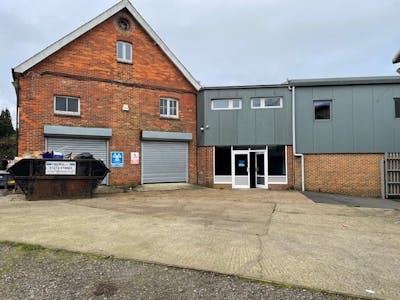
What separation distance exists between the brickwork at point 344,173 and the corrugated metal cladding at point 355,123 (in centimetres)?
36

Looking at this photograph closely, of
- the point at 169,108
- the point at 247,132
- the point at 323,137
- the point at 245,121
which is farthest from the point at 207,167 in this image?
the point at 323,137

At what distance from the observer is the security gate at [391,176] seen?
16.1 metres

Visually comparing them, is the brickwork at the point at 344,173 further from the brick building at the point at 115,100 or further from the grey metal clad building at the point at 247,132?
the brick building at the point at 115,100

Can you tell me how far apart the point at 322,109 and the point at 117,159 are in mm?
10681

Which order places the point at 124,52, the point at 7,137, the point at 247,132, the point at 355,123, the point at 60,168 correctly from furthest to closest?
the point at 7,137, the point at 247,132, the point at 355,123, the point at 124,52, the point at 60,168

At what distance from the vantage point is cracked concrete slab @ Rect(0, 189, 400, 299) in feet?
14.6

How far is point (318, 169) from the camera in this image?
16.8 metres

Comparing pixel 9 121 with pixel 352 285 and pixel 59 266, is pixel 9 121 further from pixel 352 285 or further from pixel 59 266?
pixel 352 285

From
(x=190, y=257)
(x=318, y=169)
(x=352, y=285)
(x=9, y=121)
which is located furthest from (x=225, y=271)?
(x=9, y=121)

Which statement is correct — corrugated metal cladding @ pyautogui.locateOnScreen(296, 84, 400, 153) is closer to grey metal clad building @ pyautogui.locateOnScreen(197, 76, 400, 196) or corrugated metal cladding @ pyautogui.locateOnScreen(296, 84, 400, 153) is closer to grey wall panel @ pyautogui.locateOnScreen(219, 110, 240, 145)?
grey metal clad building @ pyautogui.locateOnScreen(197, 76, 400, 196)

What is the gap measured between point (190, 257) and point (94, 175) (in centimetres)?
835

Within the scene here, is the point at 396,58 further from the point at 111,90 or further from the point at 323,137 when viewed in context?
the point at 111,90

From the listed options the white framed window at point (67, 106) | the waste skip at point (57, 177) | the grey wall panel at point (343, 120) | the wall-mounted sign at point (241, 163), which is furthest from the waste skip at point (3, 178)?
the grey wall panel at point (343, 120)

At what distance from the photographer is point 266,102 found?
1769cm
